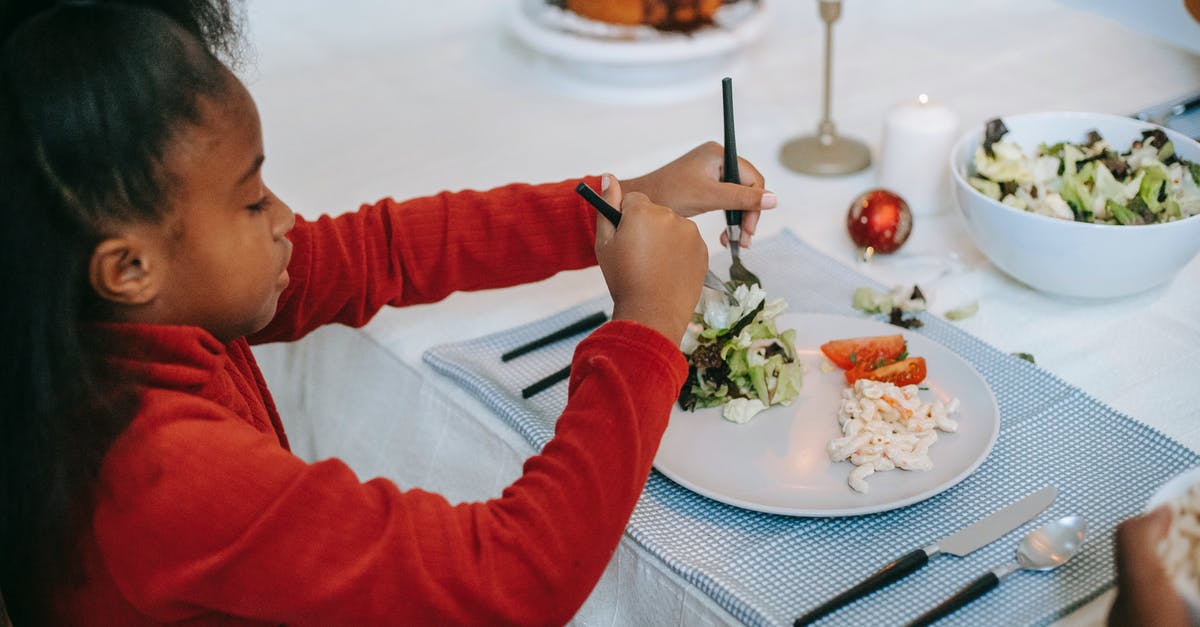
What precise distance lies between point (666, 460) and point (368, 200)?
28.0 inches

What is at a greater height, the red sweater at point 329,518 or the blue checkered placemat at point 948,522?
the red sweater at point 329,518

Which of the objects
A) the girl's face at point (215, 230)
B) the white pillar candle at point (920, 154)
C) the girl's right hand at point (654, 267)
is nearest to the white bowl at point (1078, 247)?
the white pillar candle at point (920, 154)

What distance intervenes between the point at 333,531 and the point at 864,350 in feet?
1.65

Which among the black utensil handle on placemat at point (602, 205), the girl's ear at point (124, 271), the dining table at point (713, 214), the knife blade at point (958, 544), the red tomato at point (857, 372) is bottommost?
the dining table at point (713, 214)

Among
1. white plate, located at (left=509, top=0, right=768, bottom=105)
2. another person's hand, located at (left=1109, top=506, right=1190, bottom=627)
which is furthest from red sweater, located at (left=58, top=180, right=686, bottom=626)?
white plate, located at (left=509, top=0, right=768, bottom=105)

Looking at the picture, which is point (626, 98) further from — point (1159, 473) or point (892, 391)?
point (1159, 473)

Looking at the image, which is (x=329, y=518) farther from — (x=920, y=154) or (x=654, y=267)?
(x=920, y=154)

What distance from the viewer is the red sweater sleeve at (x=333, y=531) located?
2.39 feet

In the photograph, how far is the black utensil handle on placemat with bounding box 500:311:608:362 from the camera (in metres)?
1.09

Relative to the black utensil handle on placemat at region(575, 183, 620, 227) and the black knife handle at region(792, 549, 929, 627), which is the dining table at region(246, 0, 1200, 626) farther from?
the black utensil handle on placemat at region(575, 183, 620, 227)

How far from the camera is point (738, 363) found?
37.5 inches

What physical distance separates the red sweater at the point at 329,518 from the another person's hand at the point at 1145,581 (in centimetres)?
32

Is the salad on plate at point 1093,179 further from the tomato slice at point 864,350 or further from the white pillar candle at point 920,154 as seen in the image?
the tomato slice at point 864,350

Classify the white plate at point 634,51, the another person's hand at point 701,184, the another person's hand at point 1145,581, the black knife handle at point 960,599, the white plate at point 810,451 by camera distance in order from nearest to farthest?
1. the another person's hand at point 1145,581
2. the black knife handle at point 960,599
3. the white plate at point 810,451
4. the another person's hand at point 701,184
5. the white plate at point 634,51
